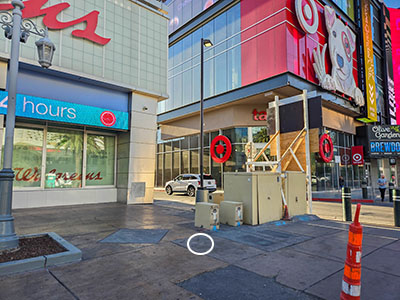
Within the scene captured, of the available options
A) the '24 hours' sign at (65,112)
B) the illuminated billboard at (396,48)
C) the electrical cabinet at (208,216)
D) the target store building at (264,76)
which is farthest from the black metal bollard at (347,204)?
the illuminated billboard at (396,48)

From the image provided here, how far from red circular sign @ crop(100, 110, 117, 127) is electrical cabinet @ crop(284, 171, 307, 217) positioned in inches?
349

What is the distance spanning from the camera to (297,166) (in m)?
11.1

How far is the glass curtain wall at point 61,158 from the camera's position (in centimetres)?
1232

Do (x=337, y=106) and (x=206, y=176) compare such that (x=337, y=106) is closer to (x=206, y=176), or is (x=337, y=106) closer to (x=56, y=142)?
(x=206, y=176)

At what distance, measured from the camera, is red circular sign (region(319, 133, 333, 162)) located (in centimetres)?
1037

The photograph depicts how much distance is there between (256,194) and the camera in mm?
8539

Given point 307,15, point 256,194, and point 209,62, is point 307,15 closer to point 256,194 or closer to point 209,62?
point 209,62

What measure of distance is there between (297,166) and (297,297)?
807 centimetres

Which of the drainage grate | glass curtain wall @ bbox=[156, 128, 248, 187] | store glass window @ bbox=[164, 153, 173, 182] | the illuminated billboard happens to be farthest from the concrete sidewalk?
the illuminated billboard

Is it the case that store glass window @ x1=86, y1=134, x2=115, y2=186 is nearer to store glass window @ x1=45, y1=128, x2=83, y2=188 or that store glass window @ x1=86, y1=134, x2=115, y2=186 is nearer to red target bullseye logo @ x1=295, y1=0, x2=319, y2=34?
store glass window @ x1=45, y1=128, x2=83, y2=188

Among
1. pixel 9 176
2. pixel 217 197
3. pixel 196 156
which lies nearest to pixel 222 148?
pixel 217 197

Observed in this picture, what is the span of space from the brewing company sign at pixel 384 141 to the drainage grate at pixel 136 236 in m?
30.1

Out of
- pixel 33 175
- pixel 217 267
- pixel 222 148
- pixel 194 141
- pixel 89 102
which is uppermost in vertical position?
pixel 89 102

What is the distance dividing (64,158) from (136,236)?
8569 millimetres
